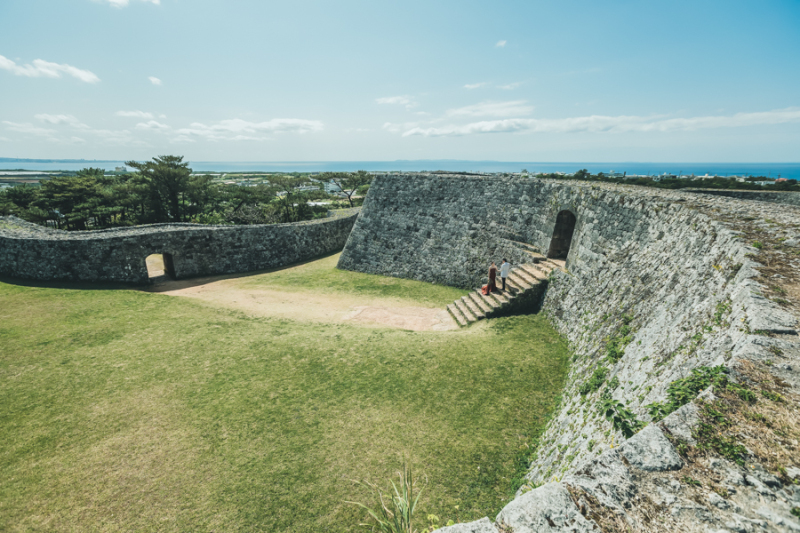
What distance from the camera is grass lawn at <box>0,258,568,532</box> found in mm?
5309

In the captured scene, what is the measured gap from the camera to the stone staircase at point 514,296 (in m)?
11.8

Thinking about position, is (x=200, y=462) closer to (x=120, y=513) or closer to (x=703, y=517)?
(x=120, y=513)

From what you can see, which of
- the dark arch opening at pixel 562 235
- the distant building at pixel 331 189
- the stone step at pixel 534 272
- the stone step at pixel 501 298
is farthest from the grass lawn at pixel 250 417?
the distant building at pixel 331 189

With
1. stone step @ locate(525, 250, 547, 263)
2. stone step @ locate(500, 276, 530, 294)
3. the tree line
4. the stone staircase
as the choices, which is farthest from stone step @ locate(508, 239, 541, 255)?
Answer: the tree line

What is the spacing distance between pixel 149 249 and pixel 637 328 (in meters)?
20.4

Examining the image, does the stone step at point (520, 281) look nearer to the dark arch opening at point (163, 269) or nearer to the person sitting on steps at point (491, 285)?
the person sitting on steps at point (491, 285)

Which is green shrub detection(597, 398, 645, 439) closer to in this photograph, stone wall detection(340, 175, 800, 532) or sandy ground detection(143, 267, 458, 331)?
stone wall detection(340, 175, 800, 532)

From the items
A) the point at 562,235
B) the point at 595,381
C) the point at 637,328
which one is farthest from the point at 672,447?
the point at 562,235

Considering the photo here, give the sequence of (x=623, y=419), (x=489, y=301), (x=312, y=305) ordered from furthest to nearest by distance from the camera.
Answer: (x=312, y=305)
(x=489, y=301)
(x=623, y=419)

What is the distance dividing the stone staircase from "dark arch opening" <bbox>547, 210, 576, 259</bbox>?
0.43 metres

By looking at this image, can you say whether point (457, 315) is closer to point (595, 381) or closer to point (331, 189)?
point (595, 381)

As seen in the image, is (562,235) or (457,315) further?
(562,235)

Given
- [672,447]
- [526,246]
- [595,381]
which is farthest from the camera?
[526,246]

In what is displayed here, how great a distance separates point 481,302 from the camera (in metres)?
12.4
